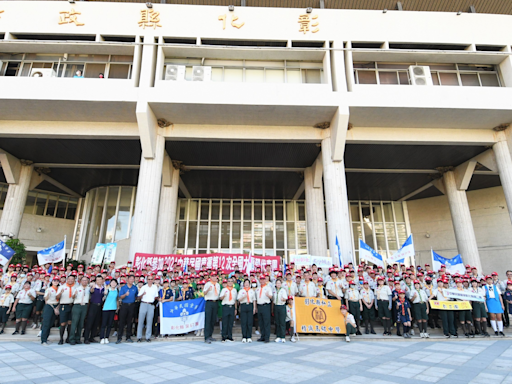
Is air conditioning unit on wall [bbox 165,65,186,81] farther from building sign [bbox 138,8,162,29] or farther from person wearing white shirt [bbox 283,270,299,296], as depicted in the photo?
person wearing white shirt [bbox 283,270,299,296]

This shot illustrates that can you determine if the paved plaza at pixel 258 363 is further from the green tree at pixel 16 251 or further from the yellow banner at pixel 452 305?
the green tree at pixel 16 251

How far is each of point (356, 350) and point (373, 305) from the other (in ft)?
9.10

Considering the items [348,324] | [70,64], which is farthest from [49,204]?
[348,324]

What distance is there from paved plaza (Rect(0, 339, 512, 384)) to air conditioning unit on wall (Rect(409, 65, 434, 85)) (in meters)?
13.3

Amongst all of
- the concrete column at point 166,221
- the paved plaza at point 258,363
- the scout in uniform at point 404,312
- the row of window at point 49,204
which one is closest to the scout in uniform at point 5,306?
the paved plaza at point 258,363

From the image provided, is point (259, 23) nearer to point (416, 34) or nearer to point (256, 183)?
point (416, 34)

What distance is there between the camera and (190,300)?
27.4 feet

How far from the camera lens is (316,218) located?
64.7ft

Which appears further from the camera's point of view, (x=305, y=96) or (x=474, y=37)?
(x=474, y=37)

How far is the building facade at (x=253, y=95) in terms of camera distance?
14.7 metres

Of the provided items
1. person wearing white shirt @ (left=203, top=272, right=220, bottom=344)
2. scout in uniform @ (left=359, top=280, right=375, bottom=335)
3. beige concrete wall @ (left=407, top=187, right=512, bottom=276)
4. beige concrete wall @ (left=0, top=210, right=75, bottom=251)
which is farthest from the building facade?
person wearing white shirt @ (left=203, top=272, right=220, bottom=344)

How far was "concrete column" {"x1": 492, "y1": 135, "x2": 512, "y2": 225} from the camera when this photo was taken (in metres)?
15.6

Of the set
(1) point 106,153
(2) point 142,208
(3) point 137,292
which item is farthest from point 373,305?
(1) point 106,153

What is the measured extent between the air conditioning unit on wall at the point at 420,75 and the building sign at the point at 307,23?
574 centimetres
